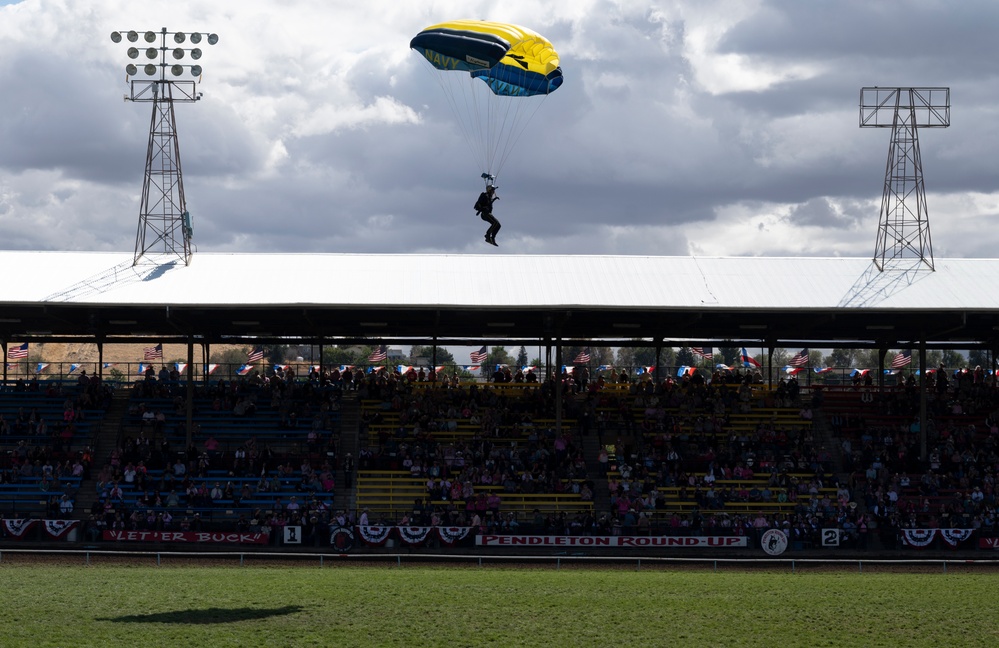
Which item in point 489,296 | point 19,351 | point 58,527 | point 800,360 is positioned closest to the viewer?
point 58,527

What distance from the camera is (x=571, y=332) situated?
136 ft

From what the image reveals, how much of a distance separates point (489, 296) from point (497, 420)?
4.57m

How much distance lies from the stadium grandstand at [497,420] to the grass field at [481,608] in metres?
6.15

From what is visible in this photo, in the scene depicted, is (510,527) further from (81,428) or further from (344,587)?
(81,428)

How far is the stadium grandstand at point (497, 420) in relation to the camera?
104 ft

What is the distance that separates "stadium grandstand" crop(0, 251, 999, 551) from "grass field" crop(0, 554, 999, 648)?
6.15 m

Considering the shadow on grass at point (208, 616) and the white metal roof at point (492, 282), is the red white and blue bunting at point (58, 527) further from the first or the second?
the shadow on grass at point (208, 616)

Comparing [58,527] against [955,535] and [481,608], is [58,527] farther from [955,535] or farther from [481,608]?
[955,535]

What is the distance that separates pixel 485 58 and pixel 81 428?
19.3 meters

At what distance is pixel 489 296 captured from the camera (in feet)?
115

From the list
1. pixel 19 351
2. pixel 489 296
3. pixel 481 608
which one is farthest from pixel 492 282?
pixel 19 351

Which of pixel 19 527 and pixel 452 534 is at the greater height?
pixel 19 527

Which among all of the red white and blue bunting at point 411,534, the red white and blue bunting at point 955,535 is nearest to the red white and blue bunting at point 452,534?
the red white and blue bunting at point 411,534

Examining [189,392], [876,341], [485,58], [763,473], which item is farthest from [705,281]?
[189,392]
